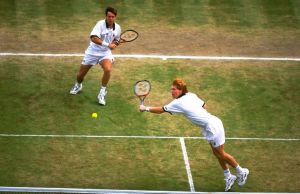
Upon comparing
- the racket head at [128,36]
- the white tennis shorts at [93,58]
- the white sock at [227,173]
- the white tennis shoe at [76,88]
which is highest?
the racket head at [128,36]

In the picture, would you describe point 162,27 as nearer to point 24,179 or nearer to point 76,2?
point 76,2

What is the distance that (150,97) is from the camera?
51.5 ft

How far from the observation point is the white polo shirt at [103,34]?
590 inches

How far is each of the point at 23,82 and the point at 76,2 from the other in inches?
178

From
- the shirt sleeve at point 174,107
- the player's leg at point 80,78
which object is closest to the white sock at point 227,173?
the shirt sleeve at point 174,107

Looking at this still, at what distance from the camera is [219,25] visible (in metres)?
18.9

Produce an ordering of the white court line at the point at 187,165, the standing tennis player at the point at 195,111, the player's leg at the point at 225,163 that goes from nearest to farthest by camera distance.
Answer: the standing tennis player at the point at 195,111 < the player's leg at the point at 225,163 < the white court line at the point at 187,165

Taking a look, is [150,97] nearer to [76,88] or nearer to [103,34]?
[76,88]

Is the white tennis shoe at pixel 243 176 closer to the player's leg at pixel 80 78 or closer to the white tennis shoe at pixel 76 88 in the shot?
the player's leg at pixel 80 78

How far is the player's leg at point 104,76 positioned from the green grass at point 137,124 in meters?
0.19

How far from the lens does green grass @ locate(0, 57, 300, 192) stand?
1298 centimetres

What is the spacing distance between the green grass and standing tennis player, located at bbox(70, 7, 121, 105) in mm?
565

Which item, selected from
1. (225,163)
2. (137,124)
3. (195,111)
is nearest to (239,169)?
(225,163)

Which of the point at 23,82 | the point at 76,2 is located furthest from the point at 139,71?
the point at 76,2
